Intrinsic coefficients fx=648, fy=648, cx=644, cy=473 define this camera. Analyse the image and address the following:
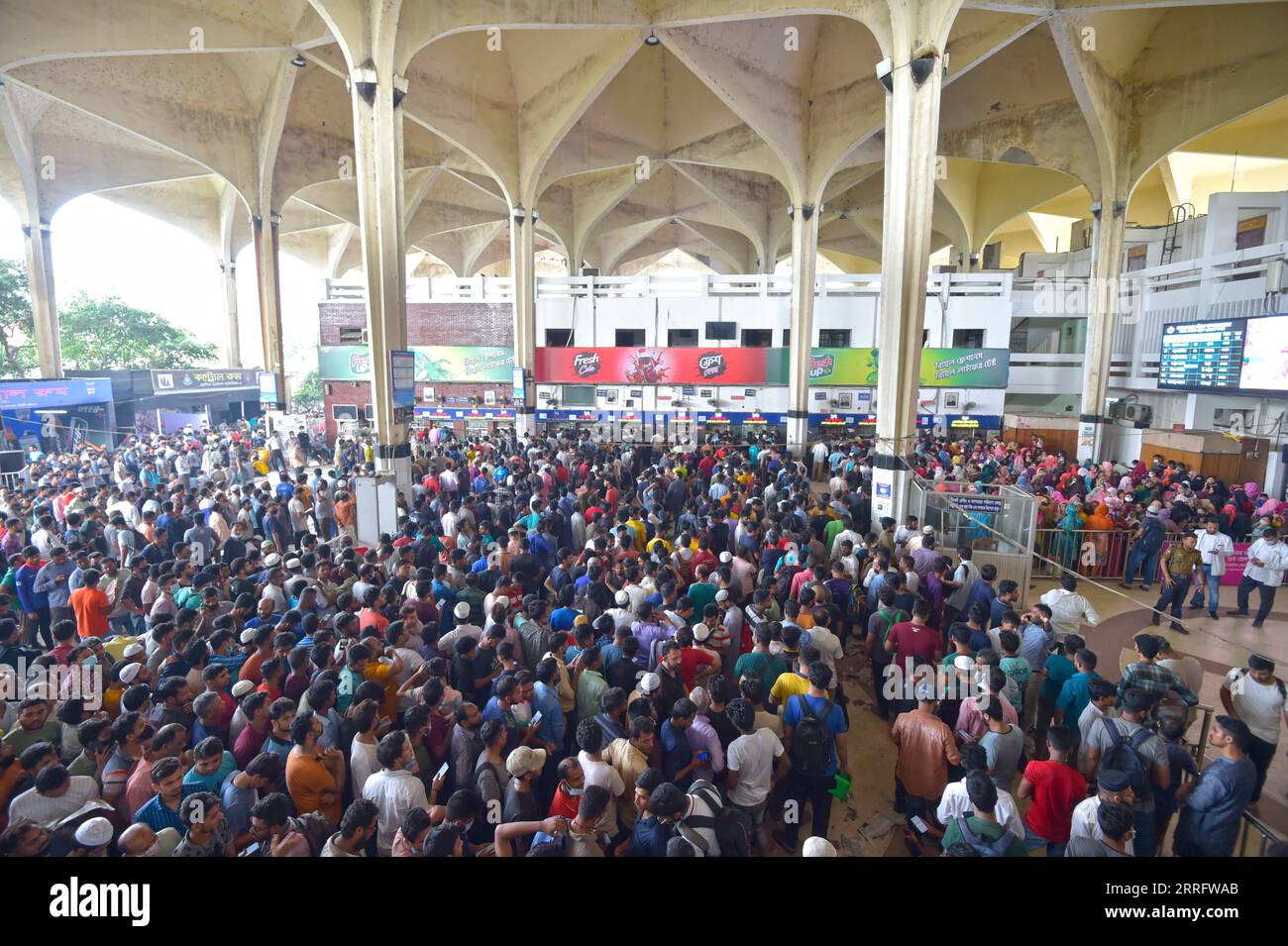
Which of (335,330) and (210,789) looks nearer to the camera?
(210,789)

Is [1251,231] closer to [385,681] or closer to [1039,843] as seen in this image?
[1039,843]

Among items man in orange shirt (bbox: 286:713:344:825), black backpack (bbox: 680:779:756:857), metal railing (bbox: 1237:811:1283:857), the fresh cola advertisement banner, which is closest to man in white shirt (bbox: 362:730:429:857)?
man in orange shirt (bbox: 286:713:344:825)

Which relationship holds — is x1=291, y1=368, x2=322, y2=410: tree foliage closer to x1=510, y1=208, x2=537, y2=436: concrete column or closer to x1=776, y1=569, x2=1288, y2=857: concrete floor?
x1=510, y1=208, x2=537, y2=436: concrete column

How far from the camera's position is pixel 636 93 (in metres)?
19.9

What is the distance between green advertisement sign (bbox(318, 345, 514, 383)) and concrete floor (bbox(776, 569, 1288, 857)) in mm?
18011

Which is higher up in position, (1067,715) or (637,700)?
(637,700)

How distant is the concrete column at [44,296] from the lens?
19.4 metres

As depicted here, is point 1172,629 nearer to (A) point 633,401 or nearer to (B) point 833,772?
(B) point 833,772

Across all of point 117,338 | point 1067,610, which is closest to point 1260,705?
point 1067,610

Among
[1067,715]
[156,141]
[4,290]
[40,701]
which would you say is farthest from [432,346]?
[1067,715]

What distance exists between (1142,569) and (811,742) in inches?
333

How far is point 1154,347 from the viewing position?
17.9 meters

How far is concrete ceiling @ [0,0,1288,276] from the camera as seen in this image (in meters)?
13.6

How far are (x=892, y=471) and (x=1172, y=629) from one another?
4.31 meters
